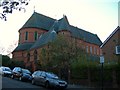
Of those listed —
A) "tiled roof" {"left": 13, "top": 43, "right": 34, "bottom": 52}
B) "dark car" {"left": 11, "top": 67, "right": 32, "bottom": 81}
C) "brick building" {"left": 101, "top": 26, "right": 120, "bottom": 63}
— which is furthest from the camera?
"tiled roof" {"left": 13, "top": 43, "right": 34, "bottom": 52}

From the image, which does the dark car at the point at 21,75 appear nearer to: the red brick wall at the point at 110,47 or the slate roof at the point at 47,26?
the red brick wall at the point at 110,47

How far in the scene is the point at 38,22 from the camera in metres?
70.8

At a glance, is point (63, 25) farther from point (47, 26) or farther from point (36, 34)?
point (47, 26)

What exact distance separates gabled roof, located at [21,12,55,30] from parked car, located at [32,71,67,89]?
4401 centimetres

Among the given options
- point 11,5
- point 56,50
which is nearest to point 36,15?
point 56,50

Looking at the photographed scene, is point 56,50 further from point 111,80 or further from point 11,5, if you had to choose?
point 11,5

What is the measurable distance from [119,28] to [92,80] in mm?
15724

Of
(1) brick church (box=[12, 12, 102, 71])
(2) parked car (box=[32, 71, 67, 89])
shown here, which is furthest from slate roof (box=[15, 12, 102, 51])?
(2) parked car (box=[32, 71, 67, 89])

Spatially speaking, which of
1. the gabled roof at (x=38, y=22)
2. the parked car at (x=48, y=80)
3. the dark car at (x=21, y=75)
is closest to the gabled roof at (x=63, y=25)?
the gabled roof at (x=38, y=22)

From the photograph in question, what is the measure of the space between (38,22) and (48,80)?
4837 centimetres

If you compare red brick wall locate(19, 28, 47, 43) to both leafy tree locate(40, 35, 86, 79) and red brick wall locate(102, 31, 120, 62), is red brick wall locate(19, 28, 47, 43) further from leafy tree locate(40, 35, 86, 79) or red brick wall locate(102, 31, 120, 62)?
red brick wall locate(102, 31, 120, 62)

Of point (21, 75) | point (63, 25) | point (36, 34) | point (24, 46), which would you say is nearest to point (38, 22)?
point (36, 34)

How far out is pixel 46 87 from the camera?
23812 millimetres

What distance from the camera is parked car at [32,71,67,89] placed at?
23.0m
